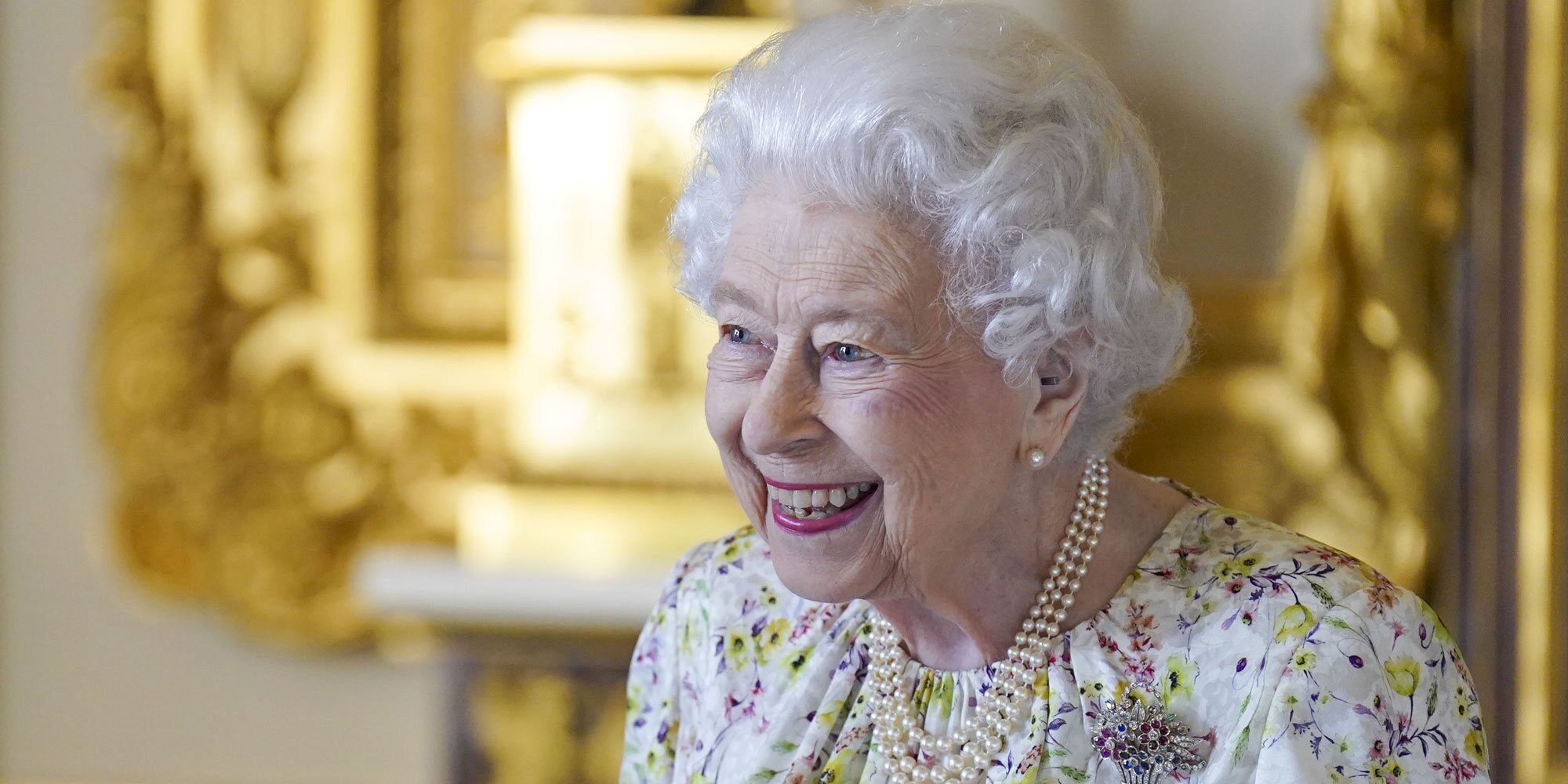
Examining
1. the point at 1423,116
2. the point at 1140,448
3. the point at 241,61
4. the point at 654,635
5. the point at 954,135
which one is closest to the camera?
the point at 954,135

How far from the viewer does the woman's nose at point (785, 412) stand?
1.14 metres

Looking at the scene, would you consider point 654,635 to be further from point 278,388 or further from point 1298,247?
point 278,388

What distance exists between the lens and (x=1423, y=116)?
250cm

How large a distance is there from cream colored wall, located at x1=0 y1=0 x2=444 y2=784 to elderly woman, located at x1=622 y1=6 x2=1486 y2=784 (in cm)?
200

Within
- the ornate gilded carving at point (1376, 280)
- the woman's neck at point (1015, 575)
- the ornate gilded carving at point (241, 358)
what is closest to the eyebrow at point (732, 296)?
the woman's neck at point (1015, 575)

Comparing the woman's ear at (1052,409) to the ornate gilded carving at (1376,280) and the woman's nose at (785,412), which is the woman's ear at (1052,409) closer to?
the woman's nose at (785,412)

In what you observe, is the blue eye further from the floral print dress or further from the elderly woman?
the floral print dress

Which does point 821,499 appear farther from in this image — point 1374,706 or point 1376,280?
point 1376,280

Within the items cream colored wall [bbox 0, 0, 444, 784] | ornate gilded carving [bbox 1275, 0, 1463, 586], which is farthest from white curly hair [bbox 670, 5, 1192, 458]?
cream colored wall [bbox 0, 0, 444, 784]

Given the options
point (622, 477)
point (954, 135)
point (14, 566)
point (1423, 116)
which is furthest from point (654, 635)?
point (14, 566)

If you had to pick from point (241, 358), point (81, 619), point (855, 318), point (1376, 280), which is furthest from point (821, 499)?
point (81, 619)

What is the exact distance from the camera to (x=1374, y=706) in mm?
1109

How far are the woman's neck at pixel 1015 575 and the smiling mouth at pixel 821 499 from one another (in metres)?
0.10

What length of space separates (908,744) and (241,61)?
2318 mm
